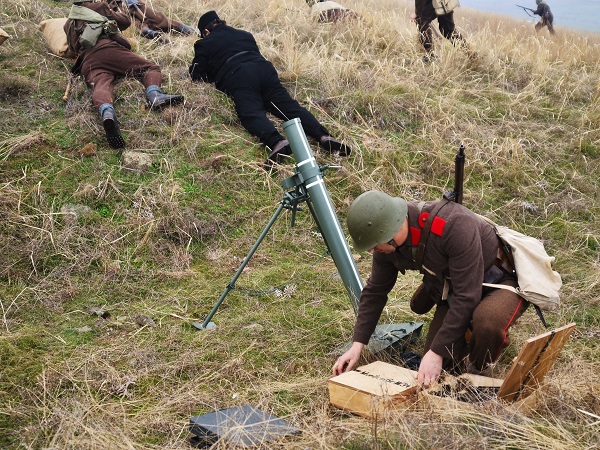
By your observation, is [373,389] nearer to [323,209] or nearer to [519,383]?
[519,383]

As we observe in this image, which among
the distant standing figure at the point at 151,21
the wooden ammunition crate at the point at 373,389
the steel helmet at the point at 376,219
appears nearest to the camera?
the wooden ammunition crate at the point at 373,389

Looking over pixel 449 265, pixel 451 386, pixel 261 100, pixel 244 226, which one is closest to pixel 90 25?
pixel 261 100

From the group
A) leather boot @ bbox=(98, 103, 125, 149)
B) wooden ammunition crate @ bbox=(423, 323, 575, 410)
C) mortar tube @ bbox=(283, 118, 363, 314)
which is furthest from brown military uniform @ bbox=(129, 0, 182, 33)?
wooden ammunition crate @ bbox=(423, 323, 575, 410)

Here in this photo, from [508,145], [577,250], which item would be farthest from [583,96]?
[577,250]

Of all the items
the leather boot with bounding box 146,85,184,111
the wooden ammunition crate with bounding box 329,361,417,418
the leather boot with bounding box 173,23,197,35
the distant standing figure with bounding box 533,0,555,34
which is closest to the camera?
the wooden ammunition crate with bounding box 329,361,417,418

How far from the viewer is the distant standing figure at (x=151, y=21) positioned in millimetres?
Result: 9117

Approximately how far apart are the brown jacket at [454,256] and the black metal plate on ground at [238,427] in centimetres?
94

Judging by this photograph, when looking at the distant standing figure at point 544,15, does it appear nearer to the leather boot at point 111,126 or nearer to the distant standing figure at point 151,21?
the distant standing figure at point 151,21

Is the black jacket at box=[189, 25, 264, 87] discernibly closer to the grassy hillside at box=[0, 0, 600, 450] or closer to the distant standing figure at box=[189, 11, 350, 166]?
the distant standing figure at box=[189, 11, 350, 166]

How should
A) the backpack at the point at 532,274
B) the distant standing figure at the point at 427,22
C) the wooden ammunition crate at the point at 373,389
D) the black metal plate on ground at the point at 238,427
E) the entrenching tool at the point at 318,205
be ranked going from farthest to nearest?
the distant standing figure at the point at 427,22, the entrenching tool at the point at 318,205, the backpack at the point at 532,274, the wooden ammunition crate at the point at 373,389, the black metal plate on ground at the point at 238,427

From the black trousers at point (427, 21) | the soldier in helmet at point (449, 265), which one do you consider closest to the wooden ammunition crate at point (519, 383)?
the soldier in helmet at point (449, 265)

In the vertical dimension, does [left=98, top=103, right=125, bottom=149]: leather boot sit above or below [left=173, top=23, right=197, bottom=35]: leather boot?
below

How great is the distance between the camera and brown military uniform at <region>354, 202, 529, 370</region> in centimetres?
356

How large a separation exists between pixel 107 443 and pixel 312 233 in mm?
3468
